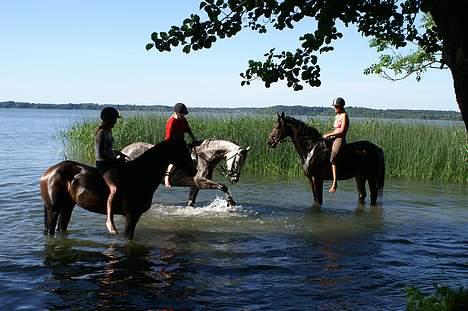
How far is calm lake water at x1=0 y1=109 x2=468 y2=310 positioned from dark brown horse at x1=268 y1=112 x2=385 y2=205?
65cm

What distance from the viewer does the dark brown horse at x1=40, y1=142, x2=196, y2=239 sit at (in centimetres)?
744

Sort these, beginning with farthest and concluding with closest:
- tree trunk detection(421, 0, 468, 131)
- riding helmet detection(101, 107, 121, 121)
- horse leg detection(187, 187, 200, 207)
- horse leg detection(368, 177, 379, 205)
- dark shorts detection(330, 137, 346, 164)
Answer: horse leg detection(368, 177, 379, 205) → dark shorts detection(330, 137, 346, 164) → horse leg detection(187, 187, 200, 207) → riding helmet detection(101, 107, 121, 121) → tree trunk detection(421, 0, 468, 131)

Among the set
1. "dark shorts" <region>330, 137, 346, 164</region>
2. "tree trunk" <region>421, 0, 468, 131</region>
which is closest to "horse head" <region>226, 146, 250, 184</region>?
"dark shorts" <region>330, 137, 346, 164</region>

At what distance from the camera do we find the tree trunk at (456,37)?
133 inches

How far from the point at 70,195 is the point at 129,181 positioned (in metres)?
0.87

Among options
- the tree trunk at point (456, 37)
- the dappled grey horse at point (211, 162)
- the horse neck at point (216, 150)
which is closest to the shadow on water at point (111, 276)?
the dappled grey horse at point (211, 162)

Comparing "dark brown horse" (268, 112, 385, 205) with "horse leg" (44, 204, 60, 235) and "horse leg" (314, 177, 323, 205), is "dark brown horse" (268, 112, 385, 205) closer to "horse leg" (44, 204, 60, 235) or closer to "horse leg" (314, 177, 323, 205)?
"horse leg" (314, 177, 323, 205)

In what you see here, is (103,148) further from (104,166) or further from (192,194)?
(192,194)

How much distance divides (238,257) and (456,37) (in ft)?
14.8

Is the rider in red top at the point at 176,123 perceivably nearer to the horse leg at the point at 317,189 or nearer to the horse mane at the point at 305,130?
the horse mane at the point at 305,130

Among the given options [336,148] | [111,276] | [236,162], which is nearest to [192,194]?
[236,162]

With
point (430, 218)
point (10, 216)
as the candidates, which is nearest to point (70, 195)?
point (10, 216)

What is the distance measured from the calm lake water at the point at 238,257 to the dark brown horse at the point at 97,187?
0.51 m

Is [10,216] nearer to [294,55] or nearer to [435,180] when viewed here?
[294,55]
